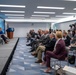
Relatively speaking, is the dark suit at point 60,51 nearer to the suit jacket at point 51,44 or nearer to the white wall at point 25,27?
the suit jacket at point 51,44

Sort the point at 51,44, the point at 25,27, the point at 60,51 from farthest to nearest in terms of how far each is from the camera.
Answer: the point at 25,27 → the point at 51,44 → the point at 60,51

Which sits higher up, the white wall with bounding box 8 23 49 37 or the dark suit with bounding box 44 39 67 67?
the white wall with bounding box 8 23 49 37

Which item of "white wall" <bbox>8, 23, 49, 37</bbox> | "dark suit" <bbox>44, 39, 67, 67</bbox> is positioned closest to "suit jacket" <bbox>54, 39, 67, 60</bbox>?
"dark suit" <bbox>44, 39, 67, 67</bbox>

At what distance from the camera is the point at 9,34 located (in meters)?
13.6

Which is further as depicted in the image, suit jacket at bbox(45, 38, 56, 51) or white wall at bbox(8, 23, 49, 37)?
white wall at bbox(8, 23, 49, 37)

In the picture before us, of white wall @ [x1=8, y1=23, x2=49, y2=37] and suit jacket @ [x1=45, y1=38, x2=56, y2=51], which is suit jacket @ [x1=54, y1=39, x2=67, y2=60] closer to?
suit jacket @ [x1=45, y1=38, x2=56, y2=51]

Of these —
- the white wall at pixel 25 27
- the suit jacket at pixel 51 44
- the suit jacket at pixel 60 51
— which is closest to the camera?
the suit jacket at pixel 60 51

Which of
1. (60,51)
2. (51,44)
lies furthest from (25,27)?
(60,51)

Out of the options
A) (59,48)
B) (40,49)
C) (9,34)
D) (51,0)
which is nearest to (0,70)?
(59,48)

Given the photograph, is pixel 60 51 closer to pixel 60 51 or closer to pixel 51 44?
pixel 60 51

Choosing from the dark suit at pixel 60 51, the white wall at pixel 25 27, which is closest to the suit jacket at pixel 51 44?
the dark suit at pixel 60 51

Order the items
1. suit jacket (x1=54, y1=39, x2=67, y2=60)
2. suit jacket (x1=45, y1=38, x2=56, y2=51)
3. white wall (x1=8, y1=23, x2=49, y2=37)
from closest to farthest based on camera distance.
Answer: suit jacket (x1=54, y1=39, x2=67, y2=60) < suit jacket (x1=45, y1=38, x2=56, y2=51) < white wall (x1=8, y1=23, x2=49, y2=37)

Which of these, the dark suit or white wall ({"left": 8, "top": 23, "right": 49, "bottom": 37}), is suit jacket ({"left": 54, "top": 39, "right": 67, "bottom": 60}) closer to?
the dark suit

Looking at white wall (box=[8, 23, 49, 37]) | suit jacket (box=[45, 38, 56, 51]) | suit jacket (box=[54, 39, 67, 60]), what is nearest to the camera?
suit jacket (box=[54, 39, 67, 60])
